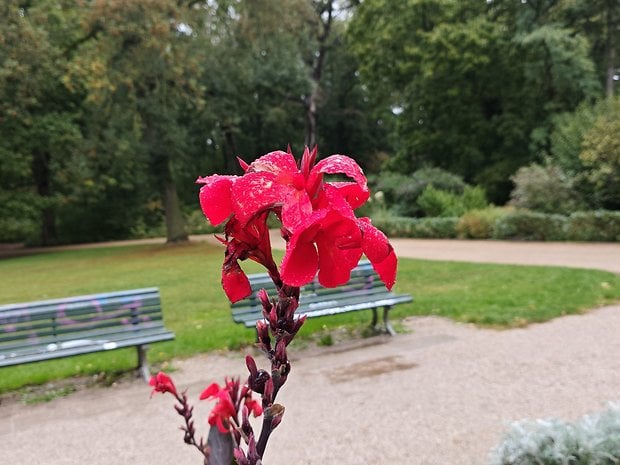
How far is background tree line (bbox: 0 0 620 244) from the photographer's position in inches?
765

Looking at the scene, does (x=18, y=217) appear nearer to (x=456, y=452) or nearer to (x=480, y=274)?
(x=480, y=274)

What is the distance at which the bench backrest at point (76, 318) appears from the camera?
5539 millimetres

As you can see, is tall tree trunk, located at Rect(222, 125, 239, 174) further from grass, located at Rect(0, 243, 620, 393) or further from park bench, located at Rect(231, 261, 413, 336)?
park bench, located at Rect(231, 261, 413, 336)

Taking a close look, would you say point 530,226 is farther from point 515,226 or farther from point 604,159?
point 604,159

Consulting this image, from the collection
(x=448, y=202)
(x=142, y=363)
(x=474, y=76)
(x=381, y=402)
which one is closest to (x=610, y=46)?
(x=474, y=76)

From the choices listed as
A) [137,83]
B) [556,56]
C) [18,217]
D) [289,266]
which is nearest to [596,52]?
[556,56]

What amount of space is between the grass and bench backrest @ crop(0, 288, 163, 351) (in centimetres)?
64

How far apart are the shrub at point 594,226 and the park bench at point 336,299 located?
10.9 metres

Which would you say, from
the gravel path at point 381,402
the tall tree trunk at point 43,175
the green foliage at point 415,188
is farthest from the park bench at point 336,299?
the tall tree trunk at point 43,175

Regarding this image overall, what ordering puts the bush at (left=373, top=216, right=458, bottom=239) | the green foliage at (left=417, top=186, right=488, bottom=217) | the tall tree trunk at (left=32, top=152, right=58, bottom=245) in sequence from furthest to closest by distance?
1. the tall tree trunk at (left=32, top=152, right=58, bottom=245)
2. the green foliage at (left=417, top=186, right=488, bottom=217)
3. the bush at (left=373, top=216, right=458, bottom=239)

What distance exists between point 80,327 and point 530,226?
14.9 metres

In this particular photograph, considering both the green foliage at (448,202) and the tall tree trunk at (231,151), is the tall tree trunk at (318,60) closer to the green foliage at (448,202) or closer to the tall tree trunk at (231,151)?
the tall tree trunk at (231,151)

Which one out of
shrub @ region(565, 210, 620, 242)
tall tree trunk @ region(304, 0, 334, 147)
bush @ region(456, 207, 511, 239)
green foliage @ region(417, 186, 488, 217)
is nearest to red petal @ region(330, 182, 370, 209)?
shrub @ region(565, 210, 620, 242)

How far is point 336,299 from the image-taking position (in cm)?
707
